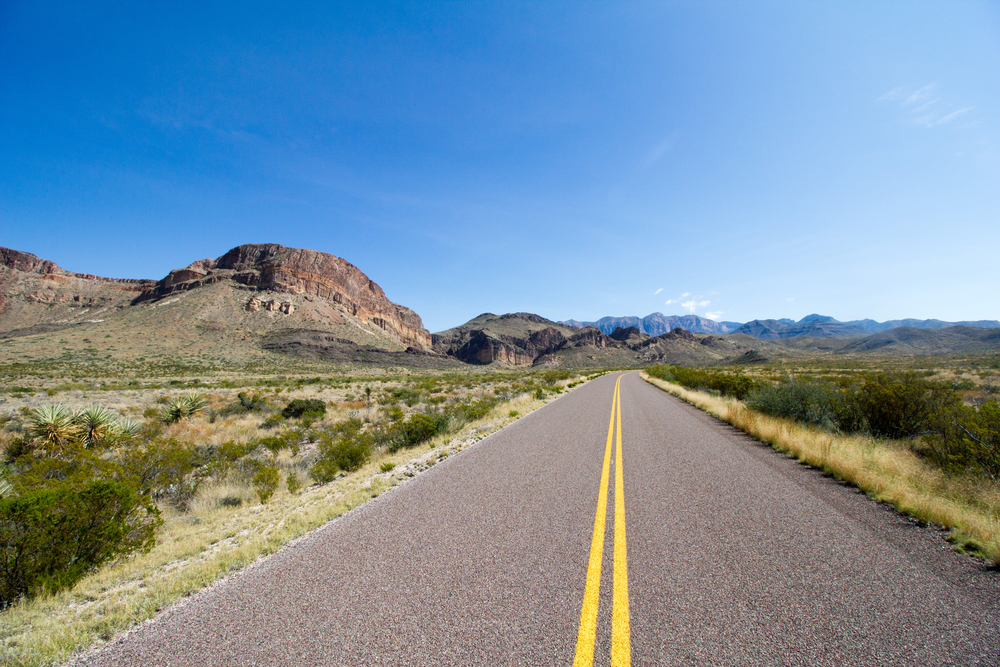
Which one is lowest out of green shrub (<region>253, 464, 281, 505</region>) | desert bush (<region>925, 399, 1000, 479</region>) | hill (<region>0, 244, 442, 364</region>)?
green shrub (<region>253, 464, 281, 505</region>)

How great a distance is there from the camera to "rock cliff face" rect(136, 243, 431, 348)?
330 ft

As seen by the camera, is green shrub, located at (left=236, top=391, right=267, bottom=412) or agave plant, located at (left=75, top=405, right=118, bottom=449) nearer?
agave plant, located at (left=75, top=405, right=118, bottom=449)

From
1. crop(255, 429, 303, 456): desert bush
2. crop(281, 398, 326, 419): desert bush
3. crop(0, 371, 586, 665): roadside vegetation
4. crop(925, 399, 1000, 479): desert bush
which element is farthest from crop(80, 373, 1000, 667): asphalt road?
crop(281, 398, 326, 419): desert bush

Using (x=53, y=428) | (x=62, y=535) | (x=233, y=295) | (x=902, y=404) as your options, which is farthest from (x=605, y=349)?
(x=62, y=535)

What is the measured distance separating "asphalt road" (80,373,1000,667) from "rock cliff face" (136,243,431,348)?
100 m

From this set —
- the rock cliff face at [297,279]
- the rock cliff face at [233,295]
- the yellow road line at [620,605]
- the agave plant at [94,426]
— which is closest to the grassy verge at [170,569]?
the yellow road line at [620,605]

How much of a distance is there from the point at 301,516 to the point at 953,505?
26.8ft

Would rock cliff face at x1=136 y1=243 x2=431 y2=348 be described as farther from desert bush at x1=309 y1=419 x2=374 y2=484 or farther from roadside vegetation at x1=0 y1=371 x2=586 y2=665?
desert bush at x1=309 y1=419 x2=374 y2=484

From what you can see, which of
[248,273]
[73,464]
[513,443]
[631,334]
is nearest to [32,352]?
[248,273]

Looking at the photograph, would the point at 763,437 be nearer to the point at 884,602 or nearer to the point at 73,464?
the point at 884,602

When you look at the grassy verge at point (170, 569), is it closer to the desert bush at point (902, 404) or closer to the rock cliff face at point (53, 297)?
the desert bush at point (902, 404)

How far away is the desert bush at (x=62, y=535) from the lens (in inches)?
137

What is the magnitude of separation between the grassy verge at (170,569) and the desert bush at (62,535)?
0.55 feet

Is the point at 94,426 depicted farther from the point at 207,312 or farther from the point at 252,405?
the point at 207,312
